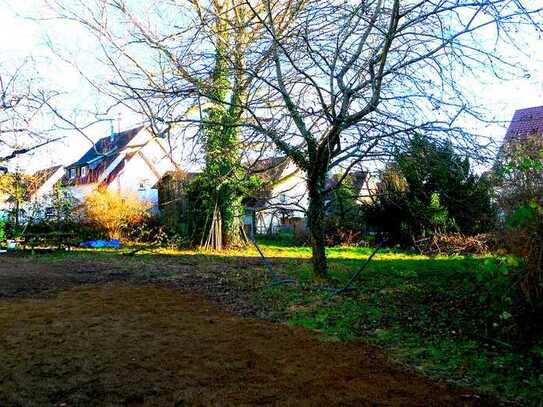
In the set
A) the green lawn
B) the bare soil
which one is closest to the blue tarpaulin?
the bare soil

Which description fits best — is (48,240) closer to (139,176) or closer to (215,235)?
(215,235)

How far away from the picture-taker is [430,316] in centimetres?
569

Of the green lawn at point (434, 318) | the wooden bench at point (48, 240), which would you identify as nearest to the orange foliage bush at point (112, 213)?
the wooden bench at point (48, 240)

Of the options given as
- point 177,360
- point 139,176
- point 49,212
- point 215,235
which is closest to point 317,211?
point 177,360

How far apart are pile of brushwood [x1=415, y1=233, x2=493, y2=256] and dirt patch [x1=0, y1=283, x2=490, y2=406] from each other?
8.58 m

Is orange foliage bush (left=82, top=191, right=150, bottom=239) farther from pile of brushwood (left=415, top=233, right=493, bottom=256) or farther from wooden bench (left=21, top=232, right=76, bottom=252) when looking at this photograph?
pile of brushwood (left=415, top=233, right=493, bottom=256)

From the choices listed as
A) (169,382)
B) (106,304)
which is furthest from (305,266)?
(169,382)

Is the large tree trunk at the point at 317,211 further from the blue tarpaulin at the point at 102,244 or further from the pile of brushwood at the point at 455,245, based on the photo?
the blue tarpaulin at the point at 102,244

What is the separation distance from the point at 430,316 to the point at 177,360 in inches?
123

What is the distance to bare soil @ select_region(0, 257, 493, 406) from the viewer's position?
343 cm

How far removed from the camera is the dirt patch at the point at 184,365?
3.42 metres

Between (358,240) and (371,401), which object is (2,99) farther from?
(371,401)

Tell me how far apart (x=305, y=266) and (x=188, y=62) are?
5.30m

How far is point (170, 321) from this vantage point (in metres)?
5.89
